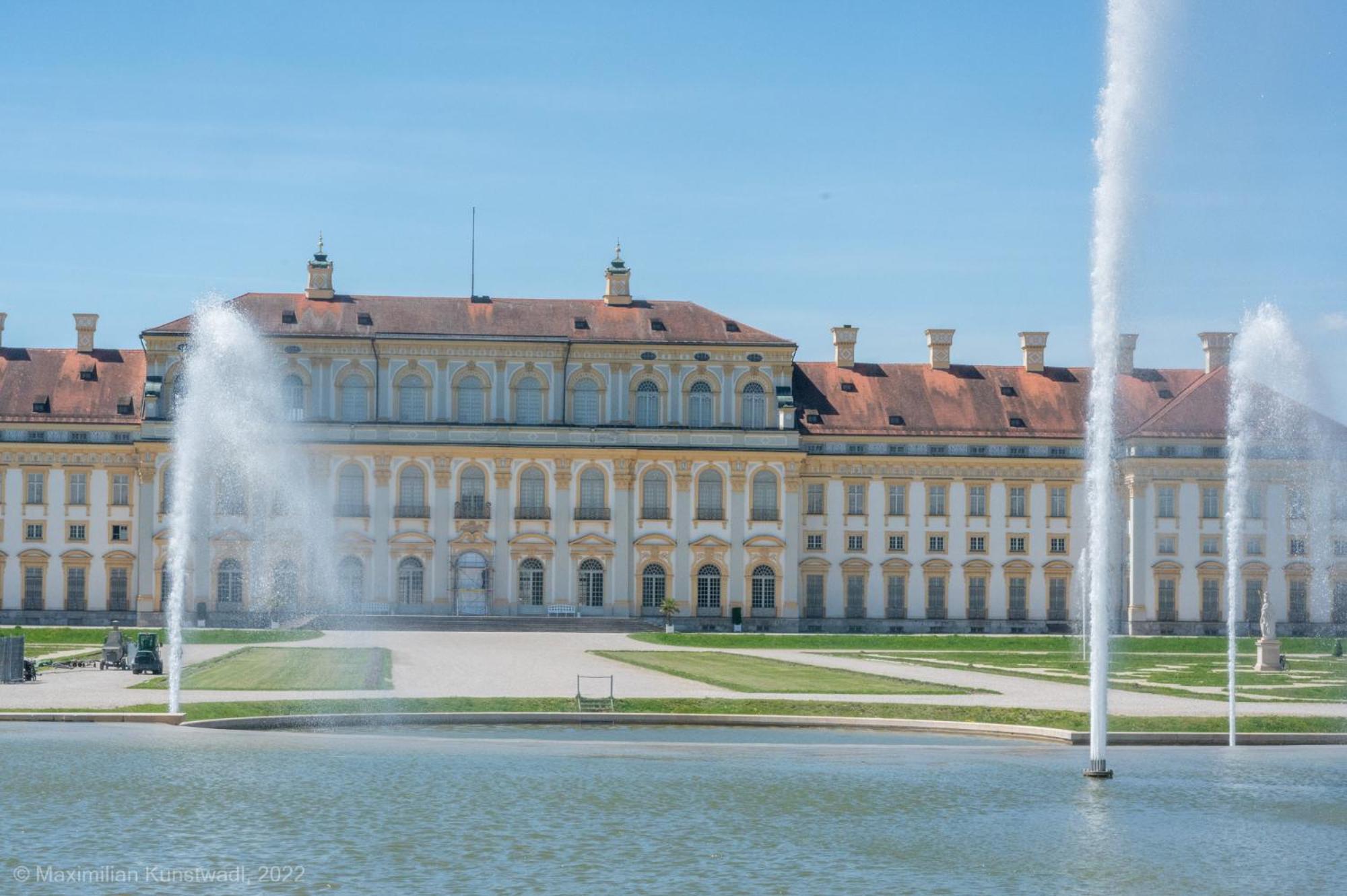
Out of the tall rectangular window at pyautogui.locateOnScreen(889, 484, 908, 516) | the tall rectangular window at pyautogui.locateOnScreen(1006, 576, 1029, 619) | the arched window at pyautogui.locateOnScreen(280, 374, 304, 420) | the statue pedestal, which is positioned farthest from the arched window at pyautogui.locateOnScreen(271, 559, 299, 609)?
the statue pedestal

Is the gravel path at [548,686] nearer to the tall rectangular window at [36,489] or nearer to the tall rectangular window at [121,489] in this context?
the tall rectangular window at [121,489]

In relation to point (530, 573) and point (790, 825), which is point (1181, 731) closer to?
point (790, 825)

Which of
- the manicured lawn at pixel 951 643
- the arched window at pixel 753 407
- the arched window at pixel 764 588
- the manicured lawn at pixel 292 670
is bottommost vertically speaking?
the manicured lawn at pixel 951 643

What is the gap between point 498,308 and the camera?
252 feet

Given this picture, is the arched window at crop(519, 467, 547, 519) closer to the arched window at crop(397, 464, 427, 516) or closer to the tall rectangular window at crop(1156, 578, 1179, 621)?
the arched window at crop(397, 464, 427, 516)

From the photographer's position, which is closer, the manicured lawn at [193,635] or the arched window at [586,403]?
the manicured lawn at [193,635]

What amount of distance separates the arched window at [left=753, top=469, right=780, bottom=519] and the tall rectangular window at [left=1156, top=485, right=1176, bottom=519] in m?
14.9

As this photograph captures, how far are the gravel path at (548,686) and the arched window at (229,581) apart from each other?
18522mm

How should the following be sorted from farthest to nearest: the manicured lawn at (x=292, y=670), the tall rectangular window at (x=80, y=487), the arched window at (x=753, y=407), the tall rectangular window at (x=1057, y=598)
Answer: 1. the tall rectangular window at (x=1057, y=598)
2. the arched window at (x=753, y=407)
3. the tall rectangular window at (x=80, y=487)
4. the manicured lawn at (x=292, y=670)

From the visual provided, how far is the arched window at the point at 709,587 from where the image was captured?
2943 inches

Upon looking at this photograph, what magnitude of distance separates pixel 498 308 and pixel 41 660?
1418 inches

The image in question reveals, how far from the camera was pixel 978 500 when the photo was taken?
76.5 meters

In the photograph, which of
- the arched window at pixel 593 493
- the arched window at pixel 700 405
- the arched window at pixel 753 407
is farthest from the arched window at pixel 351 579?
the arched window at pixel 753 407

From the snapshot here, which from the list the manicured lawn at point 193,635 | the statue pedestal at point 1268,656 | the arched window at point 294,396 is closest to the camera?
the statue pedestal at point 1268,656
